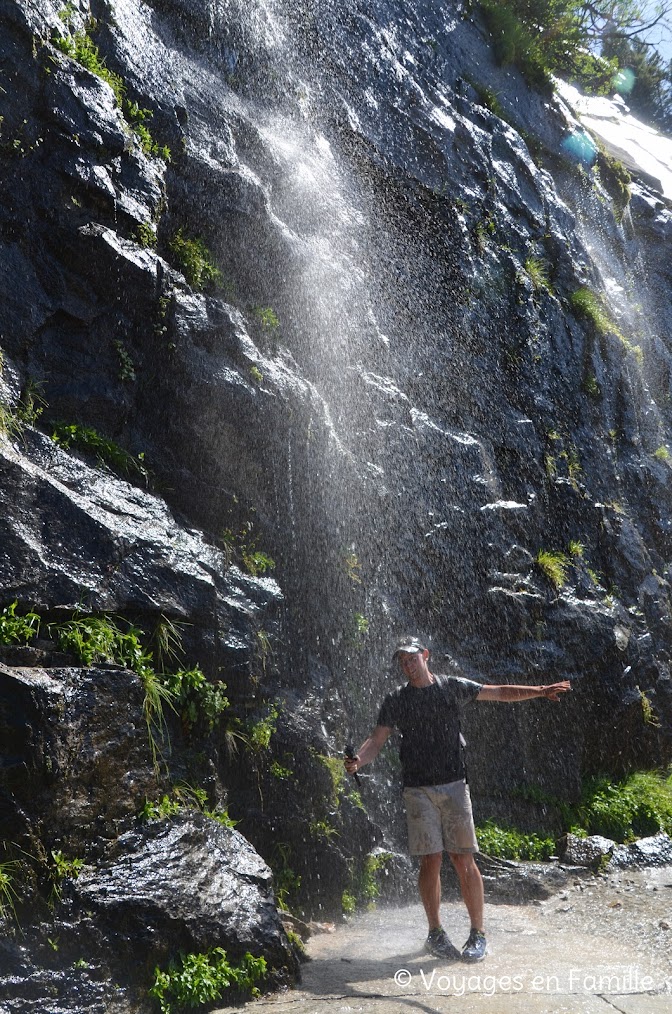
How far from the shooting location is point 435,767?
5.68 metres

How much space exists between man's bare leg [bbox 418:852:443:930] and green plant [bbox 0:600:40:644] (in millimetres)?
3060

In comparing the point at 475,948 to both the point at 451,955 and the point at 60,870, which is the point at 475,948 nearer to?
the point at 451,955

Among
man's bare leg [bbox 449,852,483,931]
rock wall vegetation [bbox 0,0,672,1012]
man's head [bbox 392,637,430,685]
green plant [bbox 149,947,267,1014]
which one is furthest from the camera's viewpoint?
man's head [bbox 392,637,430,685]

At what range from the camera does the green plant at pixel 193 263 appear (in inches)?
330

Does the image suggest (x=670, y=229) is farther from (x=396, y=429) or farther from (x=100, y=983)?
(x=100, y=983)

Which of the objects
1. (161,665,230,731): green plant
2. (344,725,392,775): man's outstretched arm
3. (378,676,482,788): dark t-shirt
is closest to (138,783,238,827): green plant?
(161,665,230,731): green plant

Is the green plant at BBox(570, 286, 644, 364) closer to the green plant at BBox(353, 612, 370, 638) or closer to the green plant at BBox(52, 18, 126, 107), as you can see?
the green plant at BBox(353, 612, 370, 638)

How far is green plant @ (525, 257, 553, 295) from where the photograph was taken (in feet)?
43.4

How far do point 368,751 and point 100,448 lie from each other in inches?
130

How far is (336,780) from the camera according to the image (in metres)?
7.07

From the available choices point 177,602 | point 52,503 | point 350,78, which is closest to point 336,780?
point 177,602

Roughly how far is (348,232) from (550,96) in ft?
28.3

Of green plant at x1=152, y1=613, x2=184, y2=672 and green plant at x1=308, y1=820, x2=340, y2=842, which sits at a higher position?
green plant at x1=152, y1=613, x2=184, y2=672

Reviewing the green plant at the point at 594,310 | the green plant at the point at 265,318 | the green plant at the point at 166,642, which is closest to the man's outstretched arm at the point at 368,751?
the green plant at the point at 166,642
